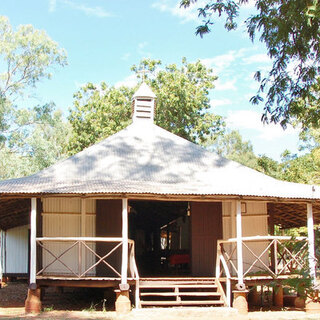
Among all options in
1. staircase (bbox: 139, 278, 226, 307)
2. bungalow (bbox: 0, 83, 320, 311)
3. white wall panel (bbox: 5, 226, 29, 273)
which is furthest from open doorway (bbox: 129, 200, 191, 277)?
white wall panel (bbox: 5, 226, 29, 273)

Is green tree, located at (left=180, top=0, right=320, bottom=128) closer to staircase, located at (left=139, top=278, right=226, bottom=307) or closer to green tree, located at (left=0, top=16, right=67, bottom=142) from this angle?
staircase, located at (left=139, top=278, right=226, bottom=307)

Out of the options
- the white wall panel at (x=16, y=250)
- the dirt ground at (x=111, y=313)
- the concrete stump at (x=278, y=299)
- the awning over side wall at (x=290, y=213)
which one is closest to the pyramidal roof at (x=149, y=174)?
the awning over side wall at (x=290, y=213)

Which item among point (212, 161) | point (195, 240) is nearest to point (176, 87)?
point (212, 161)

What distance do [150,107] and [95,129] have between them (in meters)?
13.7

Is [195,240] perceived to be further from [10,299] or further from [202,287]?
[10,299]

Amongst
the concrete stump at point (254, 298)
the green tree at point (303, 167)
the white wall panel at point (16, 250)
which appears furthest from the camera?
the green tree at point (303, 167)

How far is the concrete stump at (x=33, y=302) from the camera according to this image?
40.4ft

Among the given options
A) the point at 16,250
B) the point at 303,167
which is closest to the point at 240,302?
the point at 16,250

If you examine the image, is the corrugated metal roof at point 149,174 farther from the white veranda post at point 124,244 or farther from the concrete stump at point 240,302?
the concrete stump at point 240,302

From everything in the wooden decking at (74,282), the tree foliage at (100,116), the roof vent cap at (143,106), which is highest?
the tree foliage at (100,116)

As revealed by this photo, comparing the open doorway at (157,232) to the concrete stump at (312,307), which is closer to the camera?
the concrete stump at (312,307)

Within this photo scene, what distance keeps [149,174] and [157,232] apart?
8.54m

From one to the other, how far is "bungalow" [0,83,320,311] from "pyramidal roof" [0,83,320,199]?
Result: 1.1 inches

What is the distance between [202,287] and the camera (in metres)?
13.2
